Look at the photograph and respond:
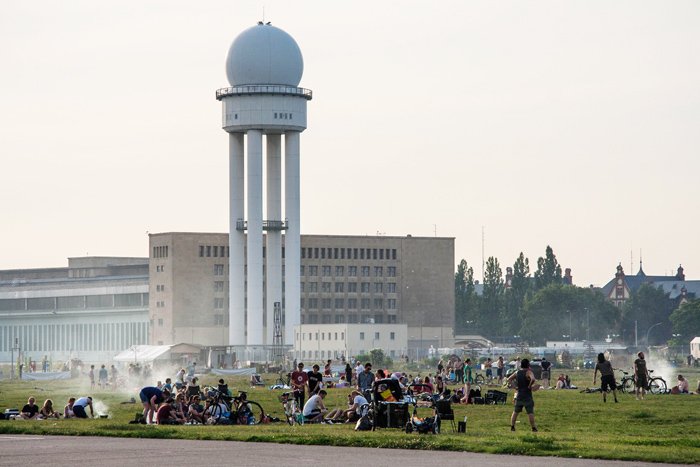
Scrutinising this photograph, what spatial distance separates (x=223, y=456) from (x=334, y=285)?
14621 cm

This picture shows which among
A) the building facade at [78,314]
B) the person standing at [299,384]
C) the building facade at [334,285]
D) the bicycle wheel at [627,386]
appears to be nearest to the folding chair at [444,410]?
the person standing at [299,384]

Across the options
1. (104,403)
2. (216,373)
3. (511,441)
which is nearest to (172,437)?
(511,441)

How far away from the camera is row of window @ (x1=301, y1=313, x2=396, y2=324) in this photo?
174m

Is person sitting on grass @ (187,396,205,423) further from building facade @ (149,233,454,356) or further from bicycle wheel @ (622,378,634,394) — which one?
building facade @ (149,233,454,356)

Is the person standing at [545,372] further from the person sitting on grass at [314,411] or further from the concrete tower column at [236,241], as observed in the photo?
the concrete tower column at [236,241]

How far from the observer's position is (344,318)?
176 m

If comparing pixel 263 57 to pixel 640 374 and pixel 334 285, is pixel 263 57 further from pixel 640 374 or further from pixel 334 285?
pixel 640 374

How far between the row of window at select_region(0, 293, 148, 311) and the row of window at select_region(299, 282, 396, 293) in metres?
18.7

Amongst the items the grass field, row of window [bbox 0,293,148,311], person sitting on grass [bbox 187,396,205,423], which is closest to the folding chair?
the grass field

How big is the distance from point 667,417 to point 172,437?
14887 mm

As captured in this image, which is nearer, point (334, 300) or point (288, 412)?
point (288, 412)

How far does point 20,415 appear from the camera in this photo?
45250 mm

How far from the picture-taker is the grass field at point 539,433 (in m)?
31.0

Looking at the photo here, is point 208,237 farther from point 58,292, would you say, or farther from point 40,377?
point 40,377
